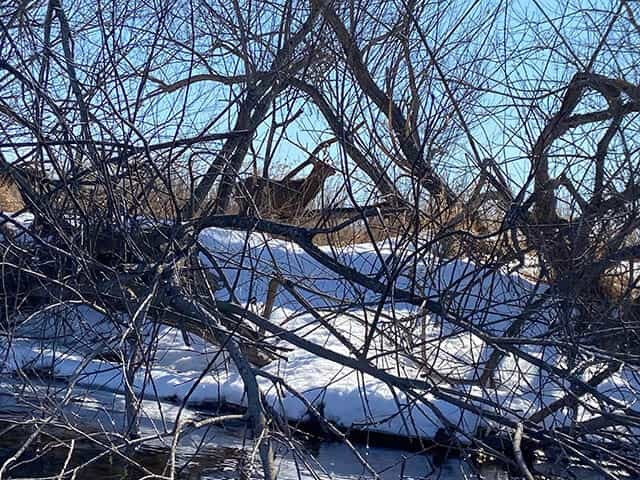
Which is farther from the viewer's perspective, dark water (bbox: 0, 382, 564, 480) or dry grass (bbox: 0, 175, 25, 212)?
dark water (bbox: 0, 382, 564, 480)

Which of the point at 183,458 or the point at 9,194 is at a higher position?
the point at 9,194

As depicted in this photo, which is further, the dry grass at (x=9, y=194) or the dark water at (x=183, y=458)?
the dark water at (x=183, y=458)

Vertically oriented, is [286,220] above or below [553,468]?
above

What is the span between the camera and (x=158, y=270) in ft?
13.3

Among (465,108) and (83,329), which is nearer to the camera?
(83,329)

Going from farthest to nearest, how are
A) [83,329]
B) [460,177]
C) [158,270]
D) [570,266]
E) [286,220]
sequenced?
[286,220], [460,177], [570,266], [83,329], [158,270]

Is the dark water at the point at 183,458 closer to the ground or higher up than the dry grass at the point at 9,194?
closer to the ground

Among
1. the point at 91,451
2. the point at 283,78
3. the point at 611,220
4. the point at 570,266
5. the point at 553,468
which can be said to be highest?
the point at 283,78

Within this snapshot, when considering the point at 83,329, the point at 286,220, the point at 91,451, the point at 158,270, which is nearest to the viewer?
the point at 158,270

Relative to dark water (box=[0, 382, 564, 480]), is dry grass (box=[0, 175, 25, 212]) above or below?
above

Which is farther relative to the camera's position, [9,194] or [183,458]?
[183,458]

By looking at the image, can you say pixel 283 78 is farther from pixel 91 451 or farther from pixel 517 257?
pixel 91 451

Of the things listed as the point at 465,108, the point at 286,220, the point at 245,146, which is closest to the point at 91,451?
the point at 286,220

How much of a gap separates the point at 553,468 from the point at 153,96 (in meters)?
2.79
